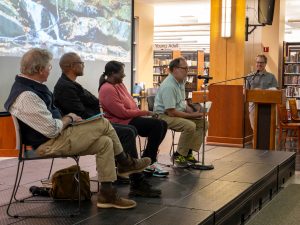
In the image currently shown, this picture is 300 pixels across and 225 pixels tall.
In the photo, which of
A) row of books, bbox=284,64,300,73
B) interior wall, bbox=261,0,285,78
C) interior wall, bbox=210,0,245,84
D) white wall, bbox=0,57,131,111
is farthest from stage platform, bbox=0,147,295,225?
row of books, bbox=284,64,300,73

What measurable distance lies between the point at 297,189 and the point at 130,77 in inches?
103

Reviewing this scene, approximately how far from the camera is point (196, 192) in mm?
3709

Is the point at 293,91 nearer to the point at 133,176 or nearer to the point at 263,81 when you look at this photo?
the point at 263,81

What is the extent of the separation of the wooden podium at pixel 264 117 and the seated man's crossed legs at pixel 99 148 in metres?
3.61

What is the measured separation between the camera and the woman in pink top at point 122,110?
13.3 feet

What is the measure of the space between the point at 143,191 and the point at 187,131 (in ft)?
4.19

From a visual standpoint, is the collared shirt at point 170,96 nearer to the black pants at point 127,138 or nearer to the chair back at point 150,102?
the chair back at point 150,102

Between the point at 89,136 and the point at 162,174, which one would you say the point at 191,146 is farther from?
the point at 89,136

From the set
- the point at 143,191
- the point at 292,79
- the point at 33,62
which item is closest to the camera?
the point at 33,62

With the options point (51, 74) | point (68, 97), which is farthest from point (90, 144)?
point (51, 74)

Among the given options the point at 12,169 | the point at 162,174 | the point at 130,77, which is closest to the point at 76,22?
the point at 130,77

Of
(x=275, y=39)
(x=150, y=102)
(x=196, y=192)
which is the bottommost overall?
(x=196, y=192)

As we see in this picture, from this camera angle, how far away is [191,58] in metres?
15.9

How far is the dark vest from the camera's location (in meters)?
2.93
